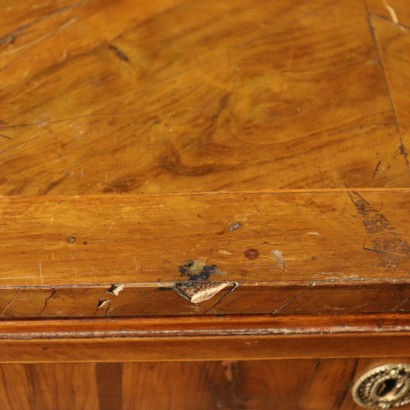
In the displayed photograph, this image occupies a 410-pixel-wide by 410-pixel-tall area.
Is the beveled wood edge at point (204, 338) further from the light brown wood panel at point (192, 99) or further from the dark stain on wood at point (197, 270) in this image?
the light brown wood panel at point (192, 99)

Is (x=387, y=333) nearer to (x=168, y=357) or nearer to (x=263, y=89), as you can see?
(x=168, y=357)

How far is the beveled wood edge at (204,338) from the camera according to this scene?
698mm

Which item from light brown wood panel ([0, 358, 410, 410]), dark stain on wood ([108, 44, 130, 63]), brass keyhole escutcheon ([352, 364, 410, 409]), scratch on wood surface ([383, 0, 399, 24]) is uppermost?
dark stain on wood ([108, 44, 130, 63])

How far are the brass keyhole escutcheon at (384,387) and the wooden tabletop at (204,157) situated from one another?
4.2 inches

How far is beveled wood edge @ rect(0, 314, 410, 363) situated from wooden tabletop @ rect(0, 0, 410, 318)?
0.01 m

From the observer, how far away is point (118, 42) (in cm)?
93

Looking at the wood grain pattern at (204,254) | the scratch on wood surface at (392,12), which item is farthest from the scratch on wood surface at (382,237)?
the scratch on wood surface at (392,12)

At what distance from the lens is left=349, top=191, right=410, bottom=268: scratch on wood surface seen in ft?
2.34

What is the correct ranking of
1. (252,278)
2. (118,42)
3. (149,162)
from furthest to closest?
(118,42) < (149,162) < (252,278)

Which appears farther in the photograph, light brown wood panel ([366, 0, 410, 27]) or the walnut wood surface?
light brown wood panel ([366, 0, 410, 27])

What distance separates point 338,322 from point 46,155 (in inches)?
13.5

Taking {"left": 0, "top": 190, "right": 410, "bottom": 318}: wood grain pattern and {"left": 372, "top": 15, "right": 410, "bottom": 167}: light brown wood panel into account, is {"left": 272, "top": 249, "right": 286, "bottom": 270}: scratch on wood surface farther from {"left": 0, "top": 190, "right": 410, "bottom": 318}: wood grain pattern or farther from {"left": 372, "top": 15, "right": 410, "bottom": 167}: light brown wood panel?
{"left": 372, "top": 15, "right": 410, "bottom": 167}: light brown wood panel

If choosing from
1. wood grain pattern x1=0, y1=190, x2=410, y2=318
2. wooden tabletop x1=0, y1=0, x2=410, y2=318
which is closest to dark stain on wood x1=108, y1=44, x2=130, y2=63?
wooden tabletop x1=0, y1=0, x2=410, y2=318

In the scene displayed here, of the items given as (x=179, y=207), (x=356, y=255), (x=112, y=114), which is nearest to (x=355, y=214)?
(x=356, y=255)
